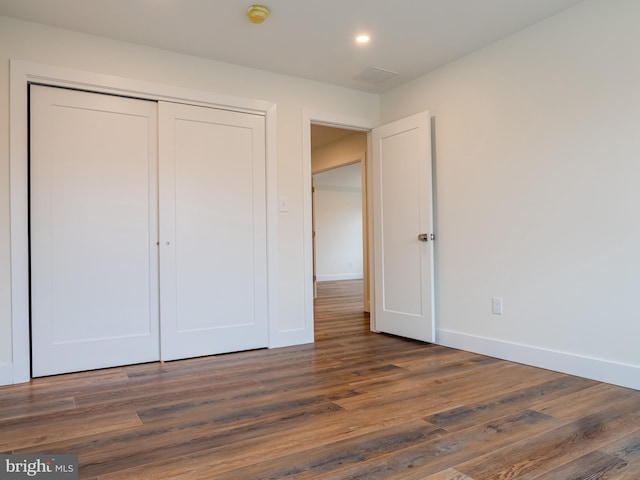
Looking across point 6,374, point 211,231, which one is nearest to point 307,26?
point 211,231

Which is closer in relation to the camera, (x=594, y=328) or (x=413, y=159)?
(x=594, y=328)

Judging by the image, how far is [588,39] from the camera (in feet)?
8.75

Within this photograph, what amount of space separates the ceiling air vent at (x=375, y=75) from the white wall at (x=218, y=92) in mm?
283

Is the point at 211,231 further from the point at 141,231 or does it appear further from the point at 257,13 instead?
the point at 257,13

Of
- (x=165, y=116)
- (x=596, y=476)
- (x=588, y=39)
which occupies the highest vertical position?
(x=588, y=39)

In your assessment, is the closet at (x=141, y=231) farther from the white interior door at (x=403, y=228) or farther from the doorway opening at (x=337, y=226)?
the doorway opening at (x=337, y=226)

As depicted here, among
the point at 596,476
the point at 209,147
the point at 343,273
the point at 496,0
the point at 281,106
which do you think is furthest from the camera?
the point at 343,273

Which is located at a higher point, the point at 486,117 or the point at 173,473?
the point at 486,117

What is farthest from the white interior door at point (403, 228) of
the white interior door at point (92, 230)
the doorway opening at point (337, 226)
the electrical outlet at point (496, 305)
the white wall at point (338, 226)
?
the white wall at point (338, 226)

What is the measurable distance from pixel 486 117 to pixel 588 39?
0.81 metres

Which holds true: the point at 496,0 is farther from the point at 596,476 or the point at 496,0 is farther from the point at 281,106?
the point at 596,476

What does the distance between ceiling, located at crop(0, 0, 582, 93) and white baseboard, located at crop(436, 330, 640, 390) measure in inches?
88.4

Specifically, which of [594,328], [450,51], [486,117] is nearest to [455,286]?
[594,328]

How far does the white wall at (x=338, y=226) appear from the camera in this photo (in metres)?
10.2
